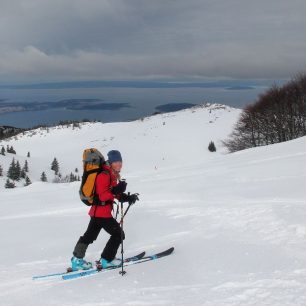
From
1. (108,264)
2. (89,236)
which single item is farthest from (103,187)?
(108,264)

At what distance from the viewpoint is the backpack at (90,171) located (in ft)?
20.2

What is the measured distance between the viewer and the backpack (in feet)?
20.2

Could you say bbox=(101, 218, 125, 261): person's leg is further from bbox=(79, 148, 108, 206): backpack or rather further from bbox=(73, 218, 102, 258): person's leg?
bbox=(79, 148, 108, 206): backpack

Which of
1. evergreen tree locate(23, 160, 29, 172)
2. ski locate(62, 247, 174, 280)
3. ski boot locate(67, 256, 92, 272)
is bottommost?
ski locate(62, 247, 174, 280)

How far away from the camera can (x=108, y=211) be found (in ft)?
21.7

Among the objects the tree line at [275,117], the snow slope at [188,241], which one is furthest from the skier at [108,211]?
the tree line at [275,117]

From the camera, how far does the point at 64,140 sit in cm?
15625

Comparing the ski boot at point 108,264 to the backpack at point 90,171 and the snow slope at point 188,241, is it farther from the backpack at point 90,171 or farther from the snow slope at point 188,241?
the backpack at point 90,171

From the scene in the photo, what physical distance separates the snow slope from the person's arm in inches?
51.1

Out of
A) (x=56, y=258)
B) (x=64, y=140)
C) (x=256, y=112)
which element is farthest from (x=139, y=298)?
(x=64, y=140)

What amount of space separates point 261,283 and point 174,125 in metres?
124

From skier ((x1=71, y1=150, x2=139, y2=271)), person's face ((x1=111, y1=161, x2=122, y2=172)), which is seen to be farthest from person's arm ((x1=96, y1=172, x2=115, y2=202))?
person's face ((x1=111, y1=161, x2=122, y2=172))

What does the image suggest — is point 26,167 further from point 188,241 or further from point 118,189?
point 118,189

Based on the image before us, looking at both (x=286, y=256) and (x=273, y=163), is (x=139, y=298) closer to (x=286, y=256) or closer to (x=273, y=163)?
(x=286, y=256)
